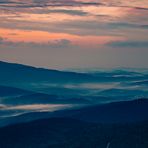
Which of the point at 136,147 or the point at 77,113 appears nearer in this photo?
the point at 136,147

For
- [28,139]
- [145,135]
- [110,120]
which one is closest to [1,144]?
[28,139]

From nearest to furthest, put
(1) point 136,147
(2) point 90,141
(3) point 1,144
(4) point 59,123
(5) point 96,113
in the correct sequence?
(1) point 136,147 → (2) point 90,141 → (3) point 1,144 → (4) point 59,123 → (5) point 96,113

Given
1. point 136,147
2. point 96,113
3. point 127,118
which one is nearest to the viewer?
point 136,147

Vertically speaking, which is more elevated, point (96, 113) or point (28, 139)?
point (96, 113)

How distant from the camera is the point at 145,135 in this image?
4606 inches

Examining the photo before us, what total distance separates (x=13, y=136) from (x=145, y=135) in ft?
107

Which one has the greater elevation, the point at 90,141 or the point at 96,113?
the point at 96,113

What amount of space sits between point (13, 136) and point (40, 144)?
11.8 meters

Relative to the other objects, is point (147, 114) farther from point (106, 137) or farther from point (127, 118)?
point (106, 137)

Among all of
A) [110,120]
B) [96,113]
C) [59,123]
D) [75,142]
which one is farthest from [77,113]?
[75,142]

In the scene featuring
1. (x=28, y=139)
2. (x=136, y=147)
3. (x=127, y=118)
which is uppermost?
(x=127, y=118)

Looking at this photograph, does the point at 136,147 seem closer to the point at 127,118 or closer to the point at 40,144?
the point at 40,144

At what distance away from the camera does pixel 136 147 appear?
10569cm

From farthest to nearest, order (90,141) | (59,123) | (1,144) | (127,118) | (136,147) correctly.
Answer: (127,118), (59,123), (1,144), (90,141), (136,147)
